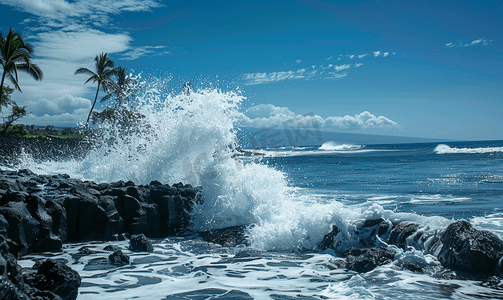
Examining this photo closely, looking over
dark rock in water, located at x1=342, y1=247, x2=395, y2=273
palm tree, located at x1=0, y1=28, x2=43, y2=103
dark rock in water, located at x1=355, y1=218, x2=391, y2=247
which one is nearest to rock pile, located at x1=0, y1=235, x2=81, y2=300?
dark rock in water, located at x1=342, y1=247, x2=395, y2=273

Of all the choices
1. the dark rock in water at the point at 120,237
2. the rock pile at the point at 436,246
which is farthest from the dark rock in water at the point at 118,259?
the rock pile at the point at 436,246

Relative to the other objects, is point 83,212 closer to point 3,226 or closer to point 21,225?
point 21,225

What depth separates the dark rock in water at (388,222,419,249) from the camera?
5.79 metres

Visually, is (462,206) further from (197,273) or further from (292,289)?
(197,273)

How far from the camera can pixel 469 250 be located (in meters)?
4.54

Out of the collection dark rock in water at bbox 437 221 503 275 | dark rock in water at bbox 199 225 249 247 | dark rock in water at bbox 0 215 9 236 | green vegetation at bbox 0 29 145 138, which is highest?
green vegetation at bbox 0 29 145 138

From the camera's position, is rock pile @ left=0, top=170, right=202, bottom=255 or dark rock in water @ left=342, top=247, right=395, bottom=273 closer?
dark rock in water @ left=342, top=247, right=395, bottom=273

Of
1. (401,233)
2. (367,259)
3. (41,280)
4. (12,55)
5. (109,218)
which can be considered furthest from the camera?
(12,55)

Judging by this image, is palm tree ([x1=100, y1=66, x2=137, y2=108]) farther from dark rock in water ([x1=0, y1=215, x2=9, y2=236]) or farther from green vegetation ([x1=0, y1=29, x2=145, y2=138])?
dark rock in water ([x1=0, y1=215, x2=9, y2=236])

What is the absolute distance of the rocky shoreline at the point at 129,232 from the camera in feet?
11.1

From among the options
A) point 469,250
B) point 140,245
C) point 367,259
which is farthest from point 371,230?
point 140,245

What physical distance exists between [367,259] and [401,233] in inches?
55.9

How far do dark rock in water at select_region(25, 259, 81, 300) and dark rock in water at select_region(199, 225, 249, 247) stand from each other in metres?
3.55

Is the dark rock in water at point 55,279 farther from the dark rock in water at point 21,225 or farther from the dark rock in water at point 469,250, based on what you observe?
the dark rock in water at point 469,250
